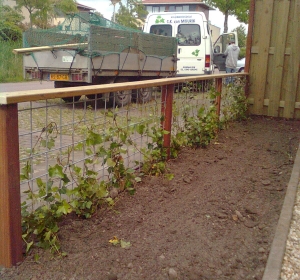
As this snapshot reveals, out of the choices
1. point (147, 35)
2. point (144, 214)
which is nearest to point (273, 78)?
point (147, 35)

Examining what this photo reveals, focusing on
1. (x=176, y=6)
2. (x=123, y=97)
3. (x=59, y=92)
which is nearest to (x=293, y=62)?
(x=123, y=97)

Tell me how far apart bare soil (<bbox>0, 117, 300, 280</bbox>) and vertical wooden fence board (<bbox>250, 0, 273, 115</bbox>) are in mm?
3449

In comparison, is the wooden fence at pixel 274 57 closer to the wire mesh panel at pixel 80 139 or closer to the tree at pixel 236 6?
the wire mesh panel at pixel 80 139

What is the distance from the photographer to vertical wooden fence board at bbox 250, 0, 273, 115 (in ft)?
27.3

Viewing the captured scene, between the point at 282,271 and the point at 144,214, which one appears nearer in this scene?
the point at 282,271

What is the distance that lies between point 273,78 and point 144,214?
18.7ft

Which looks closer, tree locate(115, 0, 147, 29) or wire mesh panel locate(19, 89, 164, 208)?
wire mesh panel locate(19, 89, 164, 208)

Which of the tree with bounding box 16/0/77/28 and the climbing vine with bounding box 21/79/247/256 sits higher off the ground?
the tree with bounding box 16/0/77/28

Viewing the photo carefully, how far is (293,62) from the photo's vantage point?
8195 millimetres

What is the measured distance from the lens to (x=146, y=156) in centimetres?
464

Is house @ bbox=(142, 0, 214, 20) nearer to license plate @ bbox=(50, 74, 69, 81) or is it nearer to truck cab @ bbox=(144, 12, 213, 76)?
truck cab @ bbox=(144, 12, 213, 76)

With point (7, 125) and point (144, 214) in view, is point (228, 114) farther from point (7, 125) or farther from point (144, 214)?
point (7, 125)

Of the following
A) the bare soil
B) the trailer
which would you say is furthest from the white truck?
the bare soil

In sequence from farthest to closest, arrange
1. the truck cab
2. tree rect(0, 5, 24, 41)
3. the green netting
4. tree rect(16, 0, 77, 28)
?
tree rect(16, 0, 77, 28), tree rect(0, 5, 24, 41), the truck cab, the green netting
